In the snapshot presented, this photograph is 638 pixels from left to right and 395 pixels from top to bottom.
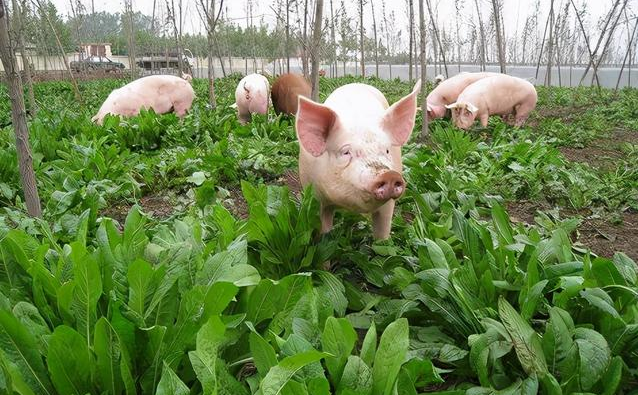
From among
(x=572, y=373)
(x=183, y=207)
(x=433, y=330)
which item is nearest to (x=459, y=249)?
(x=433, y=330)

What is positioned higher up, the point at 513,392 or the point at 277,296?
the point at 277,296

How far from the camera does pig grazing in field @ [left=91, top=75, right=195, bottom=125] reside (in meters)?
9.71

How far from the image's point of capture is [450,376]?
237 cm

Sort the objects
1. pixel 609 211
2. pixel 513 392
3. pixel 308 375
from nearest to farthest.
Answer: pixel 308 375
pixel 513 392
pixel 609 211

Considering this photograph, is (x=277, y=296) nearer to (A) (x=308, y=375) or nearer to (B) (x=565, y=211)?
(A) (x=308, y=375)

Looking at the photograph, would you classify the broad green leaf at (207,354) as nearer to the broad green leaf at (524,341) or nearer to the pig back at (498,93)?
the broad green leaf at (524,341)

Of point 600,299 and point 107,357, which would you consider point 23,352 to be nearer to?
point 107,357

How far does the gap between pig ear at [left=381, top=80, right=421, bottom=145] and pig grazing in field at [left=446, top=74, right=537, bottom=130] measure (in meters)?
6.63

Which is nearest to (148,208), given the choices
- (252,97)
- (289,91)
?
(252,97)

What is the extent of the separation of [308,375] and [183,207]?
3292 millimetres

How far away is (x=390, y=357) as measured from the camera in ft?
6.34

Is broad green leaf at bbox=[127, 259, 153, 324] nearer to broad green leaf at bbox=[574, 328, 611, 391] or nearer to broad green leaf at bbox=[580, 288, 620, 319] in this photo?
broad green leaf at bbox=[574, 328, 611, 391]

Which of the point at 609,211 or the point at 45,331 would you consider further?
the point at 609,211

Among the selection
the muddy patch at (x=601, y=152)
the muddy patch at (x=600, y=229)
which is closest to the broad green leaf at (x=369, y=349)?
the muddy patch at (x=600, y=229)
